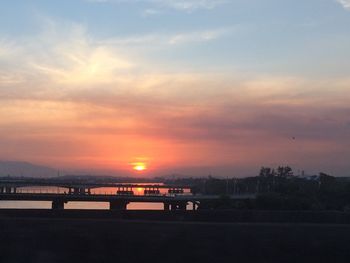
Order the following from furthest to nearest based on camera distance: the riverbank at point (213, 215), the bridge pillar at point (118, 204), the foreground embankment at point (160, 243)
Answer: the bridge pillar at point (118, 204) < the riverbank at point (213, 215) < the foreground embankment at point (160, 243)

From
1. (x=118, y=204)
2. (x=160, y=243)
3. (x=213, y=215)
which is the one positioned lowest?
(x=118, y=204)

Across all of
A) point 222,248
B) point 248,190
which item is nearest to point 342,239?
point 222,248

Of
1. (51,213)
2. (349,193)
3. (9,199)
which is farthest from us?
(9,199)

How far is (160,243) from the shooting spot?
48.9ft

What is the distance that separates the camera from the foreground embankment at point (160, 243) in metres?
14.6

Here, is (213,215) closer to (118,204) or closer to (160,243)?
(160,243)

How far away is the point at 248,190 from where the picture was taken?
485 ft

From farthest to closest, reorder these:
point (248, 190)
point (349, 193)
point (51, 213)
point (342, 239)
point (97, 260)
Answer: point (248, 190) < point (349, 193) < point (51, 213) < point (342, 239) < point (97, 260)

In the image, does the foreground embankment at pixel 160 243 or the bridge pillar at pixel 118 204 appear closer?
the foreground embankment at pixel 160 243

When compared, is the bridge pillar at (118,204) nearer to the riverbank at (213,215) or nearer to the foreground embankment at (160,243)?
the riverbank at (213,215)

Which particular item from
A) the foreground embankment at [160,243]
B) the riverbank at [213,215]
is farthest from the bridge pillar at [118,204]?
the foreground embankment at [160,243]

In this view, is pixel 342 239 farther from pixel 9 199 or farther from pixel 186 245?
pixel 9 199

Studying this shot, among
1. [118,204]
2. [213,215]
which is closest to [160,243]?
[213,215]

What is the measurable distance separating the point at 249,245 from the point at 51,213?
10.8 meters
